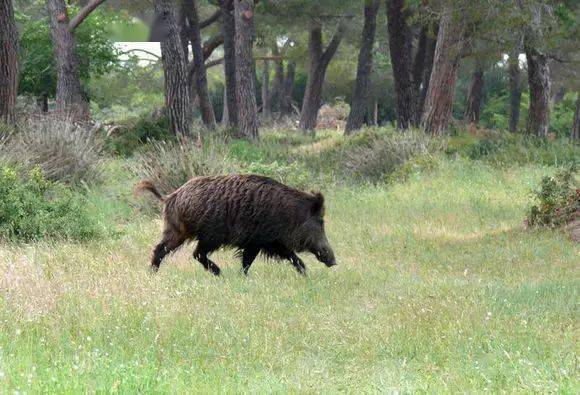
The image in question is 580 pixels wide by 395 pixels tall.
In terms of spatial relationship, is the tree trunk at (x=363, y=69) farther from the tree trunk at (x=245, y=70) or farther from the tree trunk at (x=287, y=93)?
the tree trunk at (x=287, y=93)

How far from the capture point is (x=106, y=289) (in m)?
9.27

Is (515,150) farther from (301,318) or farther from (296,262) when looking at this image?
(301,318)

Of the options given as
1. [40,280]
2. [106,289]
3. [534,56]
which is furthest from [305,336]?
[534,56]

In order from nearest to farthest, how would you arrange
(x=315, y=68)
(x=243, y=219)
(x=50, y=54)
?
(x=243, y=219) → (x=50, y=54) → (x=315, y=68)

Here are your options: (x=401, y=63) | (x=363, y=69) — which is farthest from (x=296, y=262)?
(x=363, y=69)

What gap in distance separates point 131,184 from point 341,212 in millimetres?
4207

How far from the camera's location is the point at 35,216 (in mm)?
13172

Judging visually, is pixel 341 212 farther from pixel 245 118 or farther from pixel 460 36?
pixel 245 118

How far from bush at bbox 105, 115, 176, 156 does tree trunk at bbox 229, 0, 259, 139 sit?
4208mm

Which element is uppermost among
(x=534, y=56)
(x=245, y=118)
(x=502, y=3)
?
(x=502, y=3)

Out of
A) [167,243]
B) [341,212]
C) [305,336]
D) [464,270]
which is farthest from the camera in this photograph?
[341,212]

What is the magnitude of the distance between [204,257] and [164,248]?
468 millimetres

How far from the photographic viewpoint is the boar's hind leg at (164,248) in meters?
10.9

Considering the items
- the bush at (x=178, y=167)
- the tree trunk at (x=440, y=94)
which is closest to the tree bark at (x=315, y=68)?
the tree trunk at (x=440, y=94)
